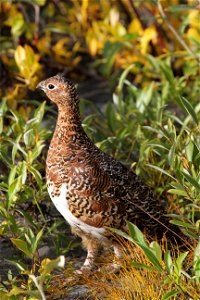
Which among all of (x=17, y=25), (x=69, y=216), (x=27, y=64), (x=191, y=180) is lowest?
(x=69, y=216)

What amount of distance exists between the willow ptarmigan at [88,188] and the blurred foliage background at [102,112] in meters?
0.16

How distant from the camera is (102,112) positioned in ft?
19.1

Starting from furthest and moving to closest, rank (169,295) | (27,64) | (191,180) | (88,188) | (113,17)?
(113,17)
(27,64)
(88,188)
(191,180)
(169,295)

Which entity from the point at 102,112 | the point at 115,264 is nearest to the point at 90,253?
the point at 115,264

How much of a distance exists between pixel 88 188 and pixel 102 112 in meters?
2.10

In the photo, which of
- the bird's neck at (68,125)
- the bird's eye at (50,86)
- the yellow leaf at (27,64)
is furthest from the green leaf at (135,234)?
the yellow leaf at (27,64)

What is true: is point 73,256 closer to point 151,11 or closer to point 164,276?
point 164,276

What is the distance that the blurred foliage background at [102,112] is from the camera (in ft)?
12.4

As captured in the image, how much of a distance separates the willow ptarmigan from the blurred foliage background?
0.16 metres

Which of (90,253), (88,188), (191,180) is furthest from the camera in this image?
(90,253)

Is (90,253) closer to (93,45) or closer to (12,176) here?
(12,176)

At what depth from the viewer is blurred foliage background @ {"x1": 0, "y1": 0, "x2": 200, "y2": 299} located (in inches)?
149

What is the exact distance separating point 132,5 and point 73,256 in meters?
2.50

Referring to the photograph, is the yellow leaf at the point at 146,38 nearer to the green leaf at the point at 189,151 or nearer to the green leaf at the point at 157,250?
the green leaf at the point at 189,151
